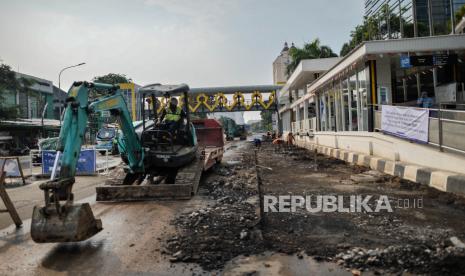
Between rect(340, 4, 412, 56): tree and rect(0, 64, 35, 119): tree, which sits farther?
rect(0, 64, 35, 119): tree

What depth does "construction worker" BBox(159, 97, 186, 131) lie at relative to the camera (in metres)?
10.3

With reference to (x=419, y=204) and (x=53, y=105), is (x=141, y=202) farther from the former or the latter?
(x=53, y=105)

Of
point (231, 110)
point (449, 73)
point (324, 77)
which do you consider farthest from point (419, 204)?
point (231, 110)

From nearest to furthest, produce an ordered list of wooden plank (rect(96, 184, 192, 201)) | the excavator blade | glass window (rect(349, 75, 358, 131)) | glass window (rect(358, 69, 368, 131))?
the excavator blade < wooden plank (rect(96, 184, 192, 201)) < glass window (rect(358, 69, 368, 131)) < glass window (rect(349, 75, 358, 131))

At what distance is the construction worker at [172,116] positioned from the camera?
10297 mm

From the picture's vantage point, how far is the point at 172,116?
10.4m

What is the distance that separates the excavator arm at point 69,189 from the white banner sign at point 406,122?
7806mm

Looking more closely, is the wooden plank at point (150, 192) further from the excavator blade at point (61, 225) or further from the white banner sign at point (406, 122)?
the white banner sign at point (406, 122)

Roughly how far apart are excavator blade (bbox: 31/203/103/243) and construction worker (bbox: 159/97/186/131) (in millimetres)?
4956

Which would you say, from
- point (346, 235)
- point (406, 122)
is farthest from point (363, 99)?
point (346, 235)

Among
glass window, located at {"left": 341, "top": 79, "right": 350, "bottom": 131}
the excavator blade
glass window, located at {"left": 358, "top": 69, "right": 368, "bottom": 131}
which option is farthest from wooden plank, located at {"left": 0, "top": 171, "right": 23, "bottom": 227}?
glass window, located at {"left": 341, "top": 79, "right": 350, "bottom": 131}

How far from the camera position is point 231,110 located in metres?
54.1

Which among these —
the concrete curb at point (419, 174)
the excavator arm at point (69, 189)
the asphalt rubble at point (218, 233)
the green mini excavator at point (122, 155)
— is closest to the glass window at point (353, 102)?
the concrete curb at point (419, 174)

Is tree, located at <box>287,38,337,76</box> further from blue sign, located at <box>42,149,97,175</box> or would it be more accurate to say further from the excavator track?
the excavator track
